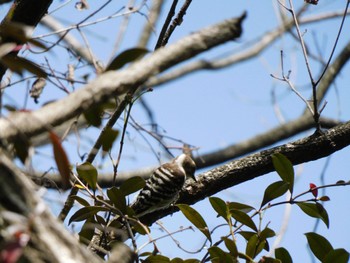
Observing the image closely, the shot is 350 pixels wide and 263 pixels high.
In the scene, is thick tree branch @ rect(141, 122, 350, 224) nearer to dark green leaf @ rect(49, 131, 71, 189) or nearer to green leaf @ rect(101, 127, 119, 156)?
green leaf @ rect(101, 127, 119, 156)

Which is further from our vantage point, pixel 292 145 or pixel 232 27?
pixel 292 145

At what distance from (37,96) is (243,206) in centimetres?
109

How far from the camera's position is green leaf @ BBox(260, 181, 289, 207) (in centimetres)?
210

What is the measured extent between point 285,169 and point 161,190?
159 cm

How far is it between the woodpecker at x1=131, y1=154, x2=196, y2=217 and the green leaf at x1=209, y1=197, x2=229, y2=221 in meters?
1.00

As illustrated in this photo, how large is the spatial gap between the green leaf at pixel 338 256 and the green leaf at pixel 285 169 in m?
0.31

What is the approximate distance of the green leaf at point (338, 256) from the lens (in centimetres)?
186

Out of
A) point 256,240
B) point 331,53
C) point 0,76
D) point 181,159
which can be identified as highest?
point 0,76

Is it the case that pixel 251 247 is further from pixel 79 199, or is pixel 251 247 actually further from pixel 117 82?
pixel 117 82

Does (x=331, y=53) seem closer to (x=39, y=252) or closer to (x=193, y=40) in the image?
(x=193, y=40)

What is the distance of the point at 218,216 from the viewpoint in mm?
2152

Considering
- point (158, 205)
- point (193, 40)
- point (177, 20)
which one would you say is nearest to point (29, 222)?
point (193, 40)


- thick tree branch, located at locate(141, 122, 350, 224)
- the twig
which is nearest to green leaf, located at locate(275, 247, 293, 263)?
thick tree branch, located at locate(141, 122, 350, 224)

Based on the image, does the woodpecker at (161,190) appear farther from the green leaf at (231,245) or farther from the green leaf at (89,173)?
the green leaf at (231,245)
